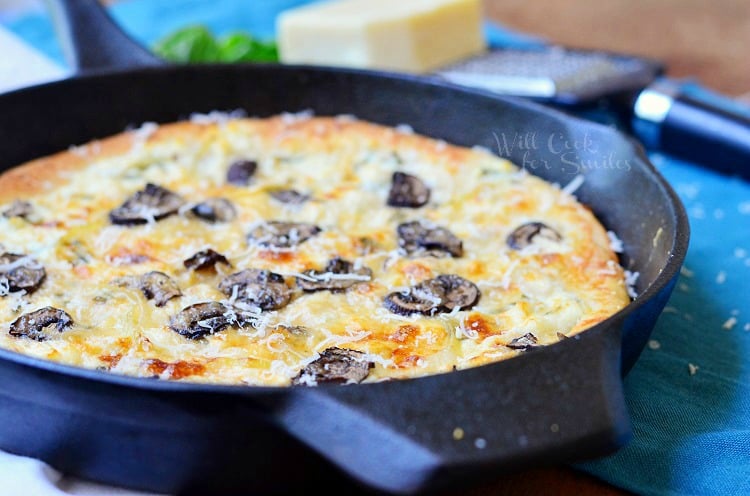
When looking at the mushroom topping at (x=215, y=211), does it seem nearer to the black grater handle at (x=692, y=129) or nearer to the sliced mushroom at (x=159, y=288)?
the sliced mushroom at (x=159, y=288)

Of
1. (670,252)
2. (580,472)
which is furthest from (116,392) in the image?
(670,252)

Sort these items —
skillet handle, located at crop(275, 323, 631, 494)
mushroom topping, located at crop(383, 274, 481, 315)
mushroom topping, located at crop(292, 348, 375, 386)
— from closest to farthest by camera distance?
skillet handle, located at crop(275, 323, 631, 494), mushroom topping, located at crop(292, 348, 375, 386), mushroom topping, located at crop(383, 274, 481, 315)

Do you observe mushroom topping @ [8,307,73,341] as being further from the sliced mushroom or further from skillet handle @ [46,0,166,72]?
skillet handle @ [46,0,166,72]

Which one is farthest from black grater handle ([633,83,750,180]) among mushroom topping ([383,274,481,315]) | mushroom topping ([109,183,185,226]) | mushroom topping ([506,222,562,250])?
mushroom topping ([109,183,185,226])

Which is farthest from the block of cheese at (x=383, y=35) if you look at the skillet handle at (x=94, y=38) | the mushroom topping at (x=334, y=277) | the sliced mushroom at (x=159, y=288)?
the sliced mushroom at (x=159, y=288)

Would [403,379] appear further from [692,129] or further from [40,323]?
[692,129]

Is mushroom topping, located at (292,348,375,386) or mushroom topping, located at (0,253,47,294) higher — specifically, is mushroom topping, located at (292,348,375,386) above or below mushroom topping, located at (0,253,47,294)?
above
